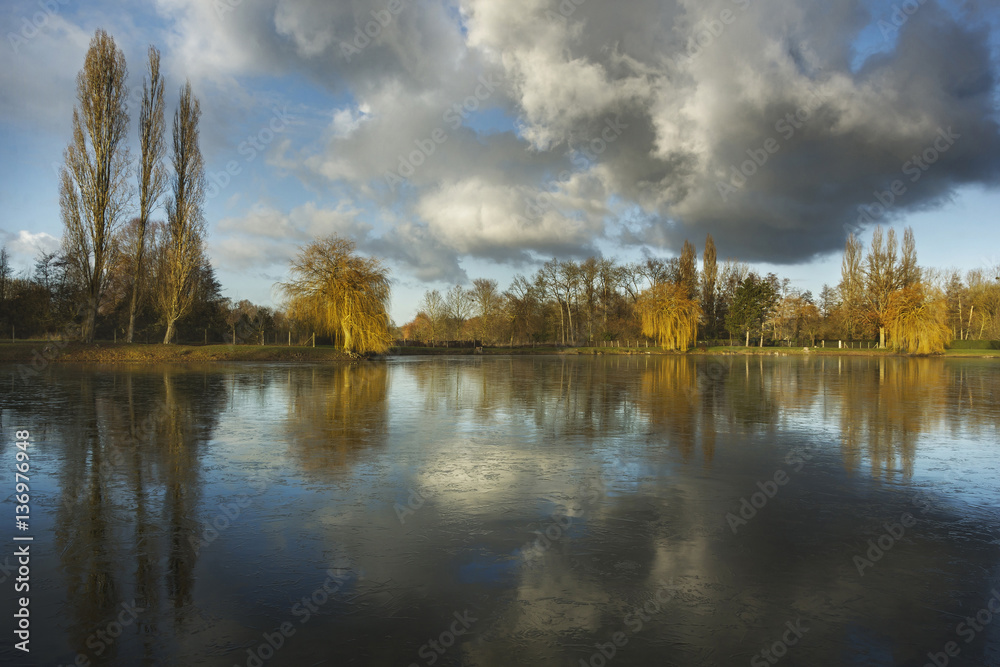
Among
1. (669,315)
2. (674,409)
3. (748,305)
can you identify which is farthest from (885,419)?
(748,305)

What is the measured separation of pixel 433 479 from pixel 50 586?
3.80 meters

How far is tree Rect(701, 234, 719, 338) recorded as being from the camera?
255 ft

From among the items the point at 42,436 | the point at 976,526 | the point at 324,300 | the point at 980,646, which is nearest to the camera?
the point at 980,646

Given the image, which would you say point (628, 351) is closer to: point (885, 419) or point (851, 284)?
point (851, 284)

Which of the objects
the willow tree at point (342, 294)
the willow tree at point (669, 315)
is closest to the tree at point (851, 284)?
the willow tree at point (669, 315)

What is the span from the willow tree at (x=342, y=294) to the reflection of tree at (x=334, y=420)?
51.6 ft

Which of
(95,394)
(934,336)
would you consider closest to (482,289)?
(934,336)

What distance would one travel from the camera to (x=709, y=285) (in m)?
78.1

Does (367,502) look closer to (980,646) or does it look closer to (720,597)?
(720,597)

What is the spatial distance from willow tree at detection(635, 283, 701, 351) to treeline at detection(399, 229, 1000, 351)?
105 mm

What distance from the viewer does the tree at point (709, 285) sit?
7762 cm

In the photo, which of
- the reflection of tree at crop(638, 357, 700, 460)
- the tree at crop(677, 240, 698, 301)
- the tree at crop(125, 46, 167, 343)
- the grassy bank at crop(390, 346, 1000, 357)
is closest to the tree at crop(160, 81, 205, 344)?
the tree at crop(125, 46, 167, 343)

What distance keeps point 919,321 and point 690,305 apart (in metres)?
19.5

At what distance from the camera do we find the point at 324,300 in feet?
117
